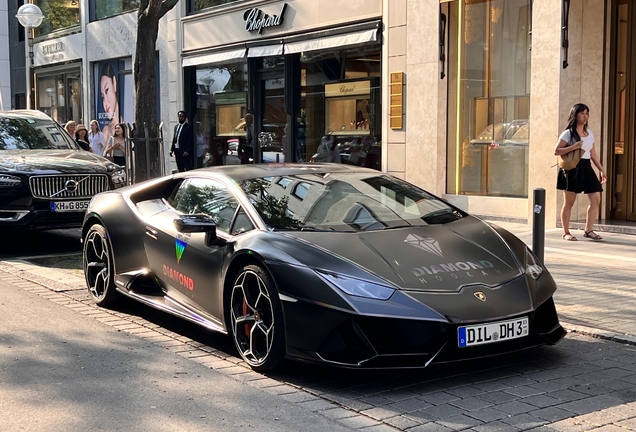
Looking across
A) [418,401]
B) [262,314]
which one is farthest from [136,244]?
[418,401]

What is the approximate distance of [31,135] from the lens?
39.8 feet

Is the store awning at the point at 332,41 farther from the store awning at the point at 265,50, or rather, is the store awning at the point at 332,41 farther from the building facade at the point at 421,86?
the store awning at the point at 265,50

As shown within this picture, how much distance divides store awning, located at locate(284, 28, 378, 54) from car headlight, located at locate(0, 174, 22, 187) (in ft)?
25.0

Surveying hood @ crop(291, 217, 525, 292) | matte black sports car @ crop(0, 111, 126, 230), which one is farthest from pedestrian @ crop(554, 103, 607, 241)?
matte black sports car @ crop(0, 111, 126, 230)

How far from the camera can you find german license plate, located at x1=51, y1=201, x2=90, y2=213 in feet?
34.0

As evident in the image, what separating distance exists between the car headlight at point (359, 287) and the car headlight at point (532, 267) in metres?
1.13

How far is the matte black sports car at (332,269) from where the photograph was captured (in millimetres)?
4730

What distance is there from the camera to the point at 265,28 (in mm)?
18750

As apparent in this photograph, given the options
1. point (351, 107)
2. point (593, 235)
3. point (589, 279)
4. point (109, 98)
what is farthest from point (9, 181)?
point (109, 98)

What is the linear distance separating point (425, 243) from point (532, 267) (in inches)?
29.3

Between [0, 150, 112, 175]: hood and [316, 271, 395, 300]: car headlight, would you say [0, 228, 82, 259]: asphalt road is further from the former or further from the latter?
[316, 271, 395, 300]: car headlight

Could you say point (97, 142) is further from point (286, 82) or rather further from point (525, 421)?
point (525, 421)

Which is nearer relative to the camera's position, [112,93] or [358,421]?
[358,421]

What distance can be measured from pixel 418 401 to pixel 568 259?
5.52 m
